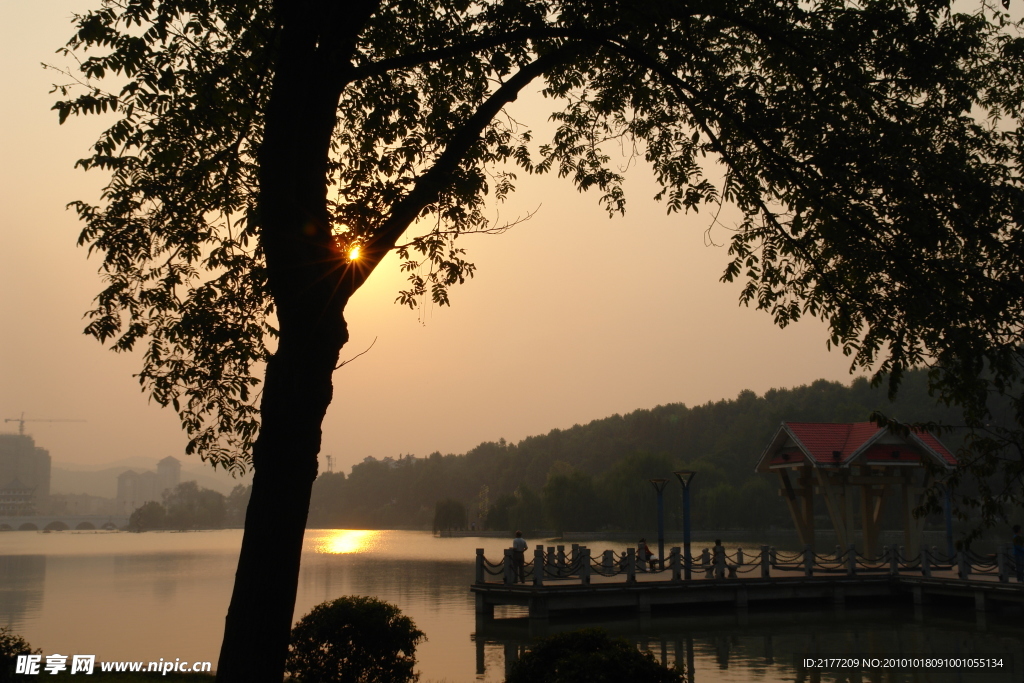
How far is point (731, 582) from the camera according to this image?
2503 cm

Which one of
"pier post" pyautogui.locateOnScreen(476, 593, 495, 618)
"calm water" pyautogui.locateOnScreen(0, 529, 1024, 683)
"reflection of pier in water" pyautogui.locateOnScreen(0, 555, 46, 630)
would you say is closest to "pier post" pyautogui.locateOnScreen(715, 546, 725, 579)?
"calm water" pyautogui.locateOnScreen(0, 529, 1024, 683)

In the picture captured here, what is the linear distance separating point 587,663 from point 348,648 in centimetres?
418

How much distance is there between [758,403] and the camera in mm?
124312

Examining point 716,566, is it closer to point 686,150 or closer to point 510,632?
point 510,632

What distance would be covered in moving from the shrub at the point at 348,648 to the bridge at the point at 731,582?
38.4 ft

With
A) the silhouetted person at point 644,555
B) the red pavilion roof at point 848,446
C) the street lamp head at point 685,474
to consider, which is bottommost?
the silhouetted person at point 644,555

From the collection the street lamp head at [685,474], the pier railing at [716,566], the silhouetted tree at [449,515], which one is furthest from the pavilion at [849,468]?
the silhouetted tree at [449,515]

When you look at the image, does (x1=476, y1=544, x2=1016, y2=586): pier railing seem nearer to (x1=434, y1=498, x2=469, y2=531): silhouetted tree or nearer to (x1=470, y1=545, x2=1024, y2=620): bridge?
(x1=470, y1=545, x2=1024, y2=620): bridge

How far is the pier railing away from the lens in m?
23.7

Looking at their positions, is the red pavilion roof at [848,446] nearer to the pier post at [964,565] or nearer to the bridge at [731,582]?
the bridge at [731,582]

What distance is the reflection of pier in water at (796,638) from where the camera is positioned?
16203mm

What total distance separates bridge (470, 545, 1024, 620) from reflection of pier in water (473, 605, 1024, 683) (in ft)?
1.73

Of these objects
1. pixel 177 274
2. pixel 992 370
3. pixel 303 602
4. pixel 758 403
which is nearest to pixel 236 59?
pixel 177 274

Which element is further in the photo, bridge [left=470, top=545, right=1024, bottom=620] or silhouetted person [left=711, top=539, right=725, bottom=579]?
silhouetted person [left=711, top=539, right=725, bottom=579]
